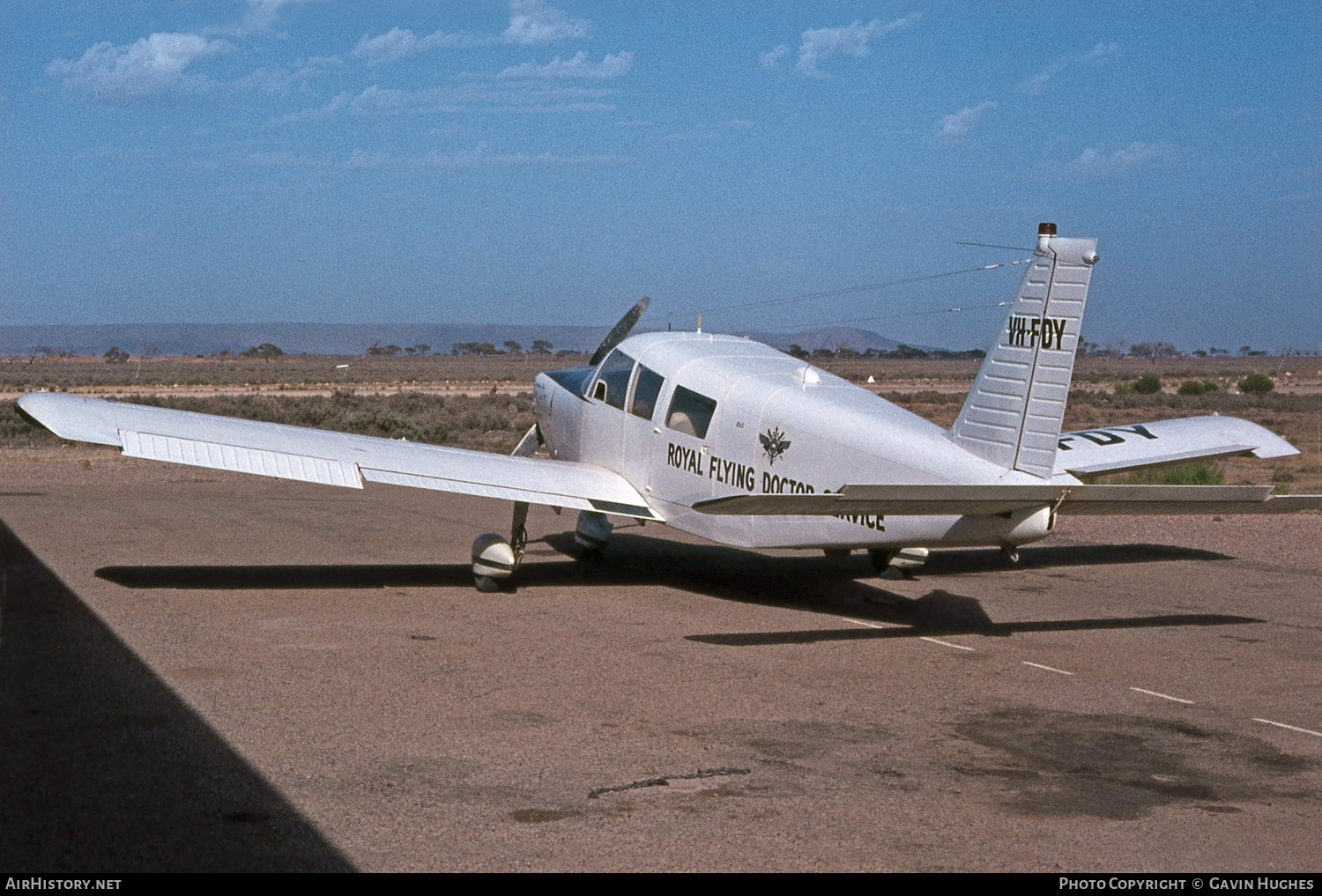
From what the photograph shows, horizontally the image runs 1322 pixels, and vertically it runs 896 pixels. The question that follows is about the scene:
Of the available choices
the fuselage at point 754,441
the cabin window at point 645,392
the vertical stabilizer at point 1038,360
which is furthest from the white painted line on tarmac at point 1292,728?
the cabin window at point 645,392

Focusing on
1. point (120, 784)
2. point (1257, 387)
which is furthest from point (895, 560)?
point (1257, 387)

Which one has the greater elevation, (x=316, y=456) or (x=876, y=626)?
(x=316, y=456)

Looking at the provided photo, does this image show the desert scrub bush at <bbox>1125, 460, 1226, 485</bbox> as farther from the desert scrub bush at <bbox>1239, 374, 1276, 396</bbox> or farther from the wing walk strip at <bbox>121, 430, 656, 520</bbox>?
the desert scrub bush at <bbox>1239, 374, 1276, 396</bbox>

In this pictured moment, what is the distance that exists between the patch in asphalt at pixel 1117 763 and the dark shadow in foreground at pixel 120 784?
3735 millimetres

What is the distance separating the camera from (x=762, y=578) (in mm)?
14484

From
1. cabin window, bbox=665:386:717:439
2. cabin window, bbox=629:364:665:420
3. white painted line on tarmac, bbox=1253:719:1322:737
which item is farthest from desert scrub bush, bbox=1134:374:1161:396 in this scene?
white painted line on tarmac, bbox=1253:719:1322:737

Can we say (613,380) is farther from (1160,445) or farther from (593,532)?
Result: (1160,445)

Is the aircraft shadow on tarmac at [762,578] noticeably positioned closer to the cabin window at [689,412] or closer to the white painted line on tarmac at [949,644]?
the white painted line on tarmac at [949,644]

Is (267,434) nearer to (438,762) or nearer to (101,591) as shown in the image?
(101,591)

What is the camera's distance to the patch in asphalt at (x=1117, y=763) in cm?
680

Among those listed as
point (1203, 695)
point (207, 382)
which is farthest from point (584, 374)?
Result: point (207, 382)

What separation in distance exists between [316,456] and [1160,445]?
1052cm

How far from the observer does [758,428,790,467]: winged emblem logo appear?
1161cm

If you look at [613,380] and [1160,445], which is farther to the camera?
[1160,445]
